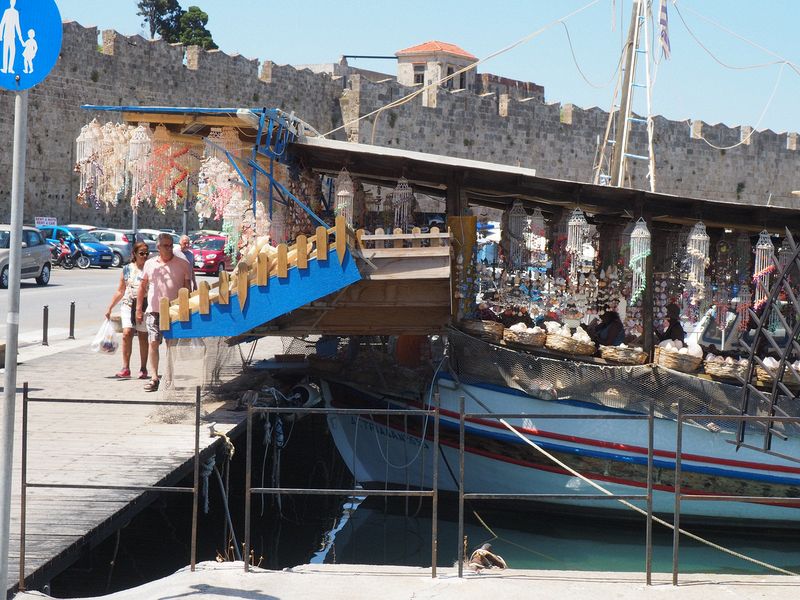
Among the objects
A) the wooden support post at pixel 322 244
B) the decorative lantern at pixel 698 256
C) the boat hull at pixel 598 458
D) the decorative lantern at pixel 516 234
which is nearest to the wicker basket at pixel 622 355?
the boat hull at pixel 598 458

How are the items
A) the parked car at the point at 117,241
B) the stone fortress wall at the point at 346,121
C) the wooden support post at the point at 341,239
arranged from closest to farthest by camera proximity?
the wooden support post at the point at 341,239 < the parked car at the point at 117,241 < the stone fortress wall at the point at 346,121

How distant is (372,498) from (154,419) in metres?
3.11

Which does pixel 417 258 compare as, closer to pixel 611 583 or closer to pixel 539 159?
pixel 611 583

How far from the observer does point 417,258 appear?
973cm

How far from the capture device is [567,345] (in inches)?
403

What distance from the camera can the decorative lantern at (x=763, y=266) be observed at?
1050cm

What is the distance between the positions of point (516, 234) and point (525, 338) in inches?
42.2

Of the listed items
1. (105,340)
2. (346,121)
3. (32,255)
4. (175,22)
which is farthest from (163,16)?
(105,340)

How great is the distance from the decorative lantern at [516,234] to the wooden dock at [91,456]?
2.88 meters

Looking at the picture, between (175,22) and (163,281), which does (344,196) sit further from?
(175,22)

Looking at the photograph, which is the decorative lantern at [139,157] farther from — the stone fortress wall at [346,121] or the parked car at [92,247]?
the parked car at [92,247]

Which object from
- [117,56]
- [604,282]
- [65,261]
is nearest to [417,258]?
[604,282]

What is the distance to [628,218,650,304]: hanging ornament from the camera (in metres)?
10.2

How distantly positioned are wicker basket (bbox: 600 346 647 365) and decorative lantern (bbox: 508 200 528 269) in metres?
1.14
